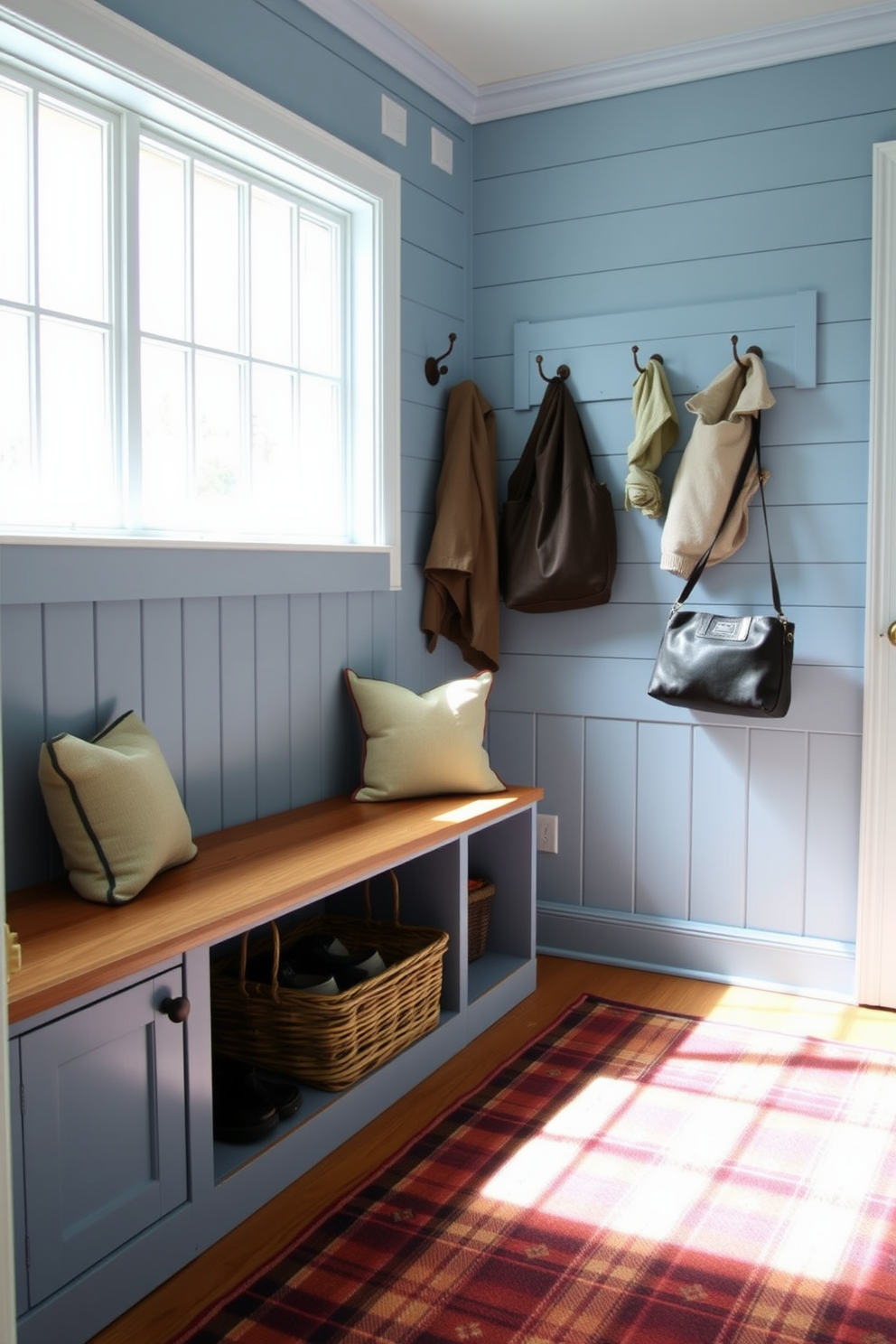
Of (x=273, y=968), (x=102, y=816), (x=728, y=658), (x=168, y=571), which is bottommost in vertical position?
(x=273, y=968)

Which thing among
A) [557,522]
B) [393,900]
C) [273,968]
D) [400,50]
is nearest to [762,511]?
[557,522]

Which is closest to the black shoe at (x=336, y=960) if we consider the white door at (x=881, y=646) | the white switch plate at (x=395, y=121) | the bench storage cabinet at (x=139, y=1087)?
the bench storage cabinet at (x=139, y=1087)

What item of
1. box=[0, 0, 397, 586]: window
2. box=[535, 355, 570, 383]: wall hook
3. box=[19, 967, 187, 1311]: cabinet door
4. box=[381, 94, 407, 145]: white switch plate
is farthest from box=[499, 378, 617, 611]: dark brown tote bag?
box=[19, 967, 187, 1311]: cabinet door

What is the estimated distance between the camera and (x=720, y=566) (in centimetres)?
314

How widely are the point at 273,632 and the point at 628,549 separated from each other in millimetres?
1110

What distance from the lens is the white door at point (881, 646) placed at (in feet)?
9.44

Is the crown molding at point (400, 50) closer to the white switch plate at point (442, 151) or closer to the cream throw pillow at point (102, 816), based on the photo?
the white switch plate at point (442, 151)

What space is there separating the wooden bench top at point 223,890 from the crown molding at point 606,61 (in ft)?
6.16

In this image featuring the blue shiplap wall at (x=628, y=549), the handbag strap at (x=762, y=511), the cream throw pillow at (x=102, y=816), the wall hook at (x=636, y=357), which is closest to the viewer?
the cream throw pillow at (x=102, y=816)

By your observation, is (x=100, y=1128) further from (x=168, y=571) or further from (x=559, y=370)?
(x=559, y=370)

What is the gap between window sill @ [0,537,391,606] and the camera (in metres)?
2.01

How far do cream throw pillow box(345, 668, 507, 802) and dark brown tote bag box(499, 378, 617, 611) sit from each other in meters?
A: 0.48

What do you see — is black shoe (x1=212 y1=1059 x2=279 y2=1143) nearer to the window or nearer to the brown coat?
the window

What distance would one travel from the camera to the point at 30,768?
208cm
